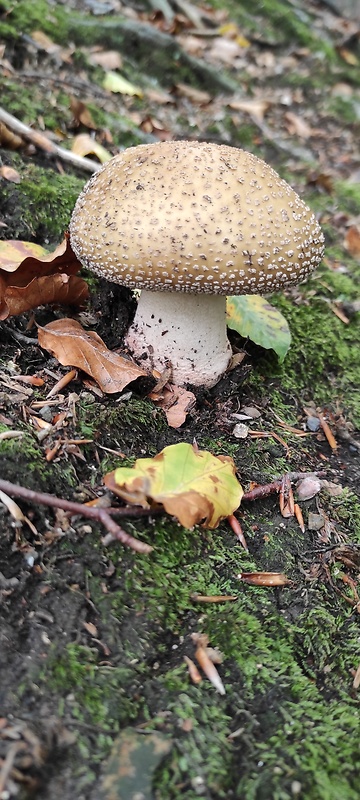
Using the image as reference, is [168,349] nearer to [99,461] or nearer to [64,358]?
[64,358]

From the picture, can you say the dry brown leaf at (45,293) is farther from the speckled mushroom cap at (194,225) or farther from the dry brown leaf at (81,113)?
the dry brown leaf at (81,113)

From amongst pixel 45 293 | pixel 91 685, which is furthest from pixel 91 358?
pixel 91 685

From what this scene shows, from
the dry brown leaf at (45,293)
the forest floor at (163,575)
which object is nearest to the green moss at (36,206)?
the forest floor at (163,575)

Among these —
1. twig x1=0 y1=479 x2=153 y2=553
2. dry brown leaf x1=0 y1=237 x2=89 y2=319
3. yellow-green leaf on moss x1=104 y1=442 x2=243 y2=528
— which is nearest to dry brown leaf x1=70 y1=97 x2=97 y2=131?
dry brown leaf x1=0 y1=237 x2=89 y2=319

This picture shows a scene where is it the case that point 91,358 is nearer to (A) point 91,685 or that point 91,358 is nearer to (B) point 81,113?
(A) point 91,685

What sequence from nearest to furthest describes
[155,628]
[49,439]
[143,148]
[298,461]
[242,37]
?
[155,628] → [49,439] → [143,148] → [298,461] → [242,37]

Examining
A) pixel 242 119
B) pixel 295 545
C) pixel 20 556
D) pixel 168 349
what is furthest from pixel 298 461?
pixel 242 119
